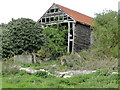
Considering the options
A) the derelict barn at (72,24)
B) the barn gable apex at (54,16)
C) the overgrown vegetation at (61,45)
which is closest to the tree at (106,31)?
the overgrown vegetation at (61,45)

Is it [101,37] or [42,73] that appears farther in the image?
[101,37]

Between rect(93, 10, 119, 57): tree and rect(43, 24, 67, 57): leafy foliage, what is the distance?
4128 millimetres

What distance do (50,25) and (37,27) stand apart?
10.9 feet

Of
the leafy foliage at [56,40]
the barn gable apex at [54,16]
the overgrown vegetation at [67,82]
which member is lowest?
the overgrown vegetation at [67,82]

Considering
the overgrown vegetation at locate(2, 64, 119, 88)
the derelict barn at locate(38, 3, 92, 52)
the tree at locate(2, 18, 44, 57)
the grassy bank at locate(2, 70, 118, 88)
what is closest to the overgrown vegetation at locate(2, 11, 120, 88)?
the tree at locate(2, 18, 44, 57)

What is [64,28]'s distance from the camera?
2100cm

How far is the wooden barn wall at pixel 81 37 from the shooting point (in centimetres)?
2122

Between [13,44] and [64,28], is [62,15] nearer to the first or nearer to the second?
[64,28]

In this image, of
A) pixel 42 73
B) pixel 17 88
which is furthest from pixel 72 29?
pixel 17 88

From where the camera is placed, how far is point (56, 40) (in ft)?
69.1

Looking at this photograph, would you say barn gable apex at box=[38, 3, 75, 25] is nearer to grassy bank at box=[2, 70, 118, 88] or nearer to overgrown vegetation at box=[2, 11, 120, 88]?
overgrown vegetation at box=[2, 11, 120, 88]

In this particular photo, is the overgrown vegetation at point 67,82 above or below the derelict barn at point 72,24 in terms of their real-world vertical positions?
below

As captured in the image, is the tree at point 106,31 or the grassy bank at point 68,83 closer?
the grassy bank at point 68,83

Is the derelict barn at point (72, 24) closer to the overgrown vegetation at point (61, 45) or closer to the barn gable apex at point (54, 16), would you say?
the barn gable apex at point (54, 16)
